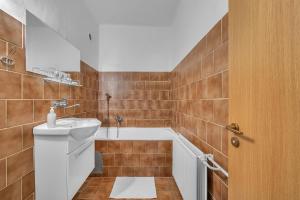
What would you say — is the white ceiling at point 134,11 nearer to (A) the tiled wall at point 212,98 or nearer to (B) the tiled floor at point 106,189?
(A) the tiled wall at point 212,98

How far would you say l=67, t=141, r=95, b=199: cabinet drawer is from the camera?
157cm

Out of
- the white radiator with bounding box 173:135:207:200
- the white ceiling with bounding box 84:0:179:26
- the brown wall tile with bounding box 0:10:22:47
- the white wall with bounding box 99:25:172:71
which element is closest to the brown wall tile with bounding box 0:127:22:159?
the brown wall tile with bounding box 0:10:22:47

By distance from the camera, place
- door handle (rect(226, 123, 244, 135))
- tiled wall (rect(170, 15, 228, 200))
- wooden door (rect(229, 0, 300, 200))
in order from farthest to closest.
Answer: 1. tiled wall (rect(170, 15, 228, 200))
2. door handle (rect(226, 123, 244, 135))
3. wooden door (rect(229, 0, 300, 200))

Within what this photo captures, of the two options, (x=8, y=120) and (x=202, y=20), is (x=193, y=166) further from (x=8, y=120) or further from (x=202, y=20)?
(x=8, y=120)

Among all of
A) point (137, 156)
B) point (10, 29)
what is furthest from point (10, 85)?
point (137, 156)

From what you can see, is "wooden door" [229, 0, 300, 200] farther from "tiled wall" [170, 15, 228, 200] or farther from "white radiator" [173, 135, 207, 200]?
"white radiator" [173, 135, 207, 200]

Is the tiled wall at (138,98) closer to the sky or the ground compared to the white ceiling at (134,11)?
closer to the ground

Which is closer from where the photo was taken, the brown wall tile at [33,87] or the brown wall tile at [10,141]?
the brown wall tile at [10,141]

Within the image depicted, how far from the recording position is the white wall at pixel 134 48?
12.1 ft

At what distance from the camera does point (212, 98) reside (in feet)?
4.93

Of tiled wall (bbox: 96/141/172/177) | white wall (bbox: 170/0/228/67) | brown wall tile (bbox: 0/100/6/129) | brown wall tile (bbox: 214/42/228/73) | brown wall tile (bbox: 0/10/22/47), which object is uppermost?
white wall (bbox: 170/0/228/67)

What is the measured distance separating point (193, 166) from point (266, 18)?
1.29 m

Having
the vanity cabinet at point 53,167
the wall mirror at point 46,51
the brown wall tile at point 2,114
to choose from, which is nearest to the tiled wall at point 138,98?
the wall mirror at point 46,51

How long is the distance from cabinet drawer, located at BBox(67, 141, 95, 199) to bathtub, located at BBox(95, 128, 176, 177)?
2.81 ft
